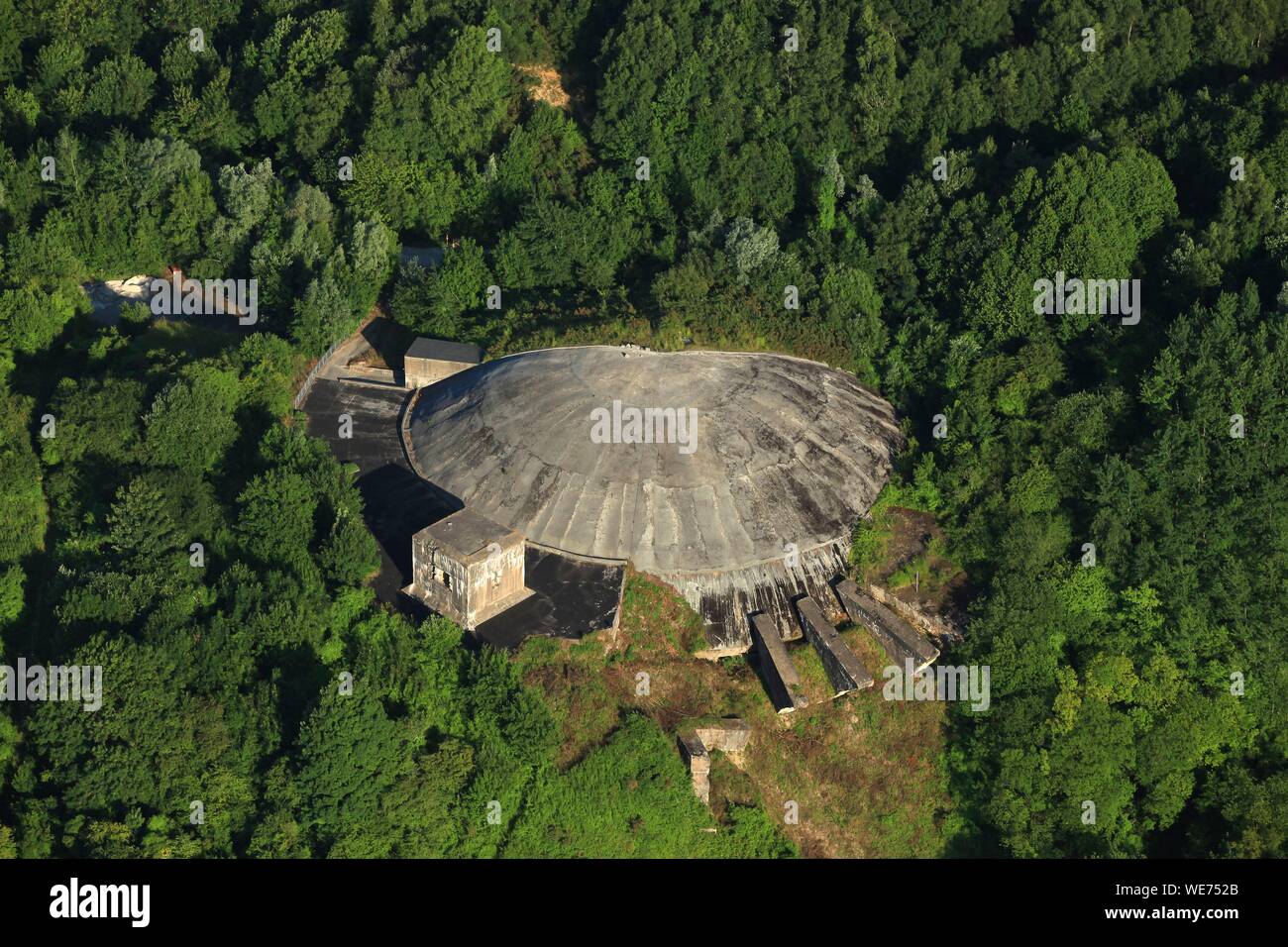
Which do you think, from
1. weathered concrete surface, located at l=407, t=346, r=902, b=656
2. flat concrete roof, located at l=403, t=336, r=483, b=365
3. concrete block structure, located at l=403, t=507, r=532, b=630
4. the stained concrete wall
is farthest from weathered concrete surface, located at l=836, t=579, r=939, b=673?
flat concrete roof, located at l=403, t=336, r=483, b=365

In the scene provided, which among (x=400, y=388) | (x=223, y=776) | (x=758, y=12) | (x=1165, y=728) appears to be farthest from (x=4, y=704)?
(x=758, y=12)

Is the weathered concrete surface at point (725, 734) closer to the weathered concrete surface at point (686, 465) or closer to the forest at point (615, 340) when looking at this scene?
the forest at point (615, 340)

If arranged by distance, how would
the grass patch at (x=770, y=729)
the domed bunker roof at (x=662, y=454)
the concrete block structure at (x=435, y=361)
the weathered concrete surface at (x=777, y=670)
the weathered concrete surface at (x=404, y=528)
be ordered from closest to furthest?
the grass patch at (x=770, y=729) → the weathered concrete surface at (x=777, y=670) → the weathered concrete surface at (x=404, y=528) → the domed bunker roof at (x=662, y=454) → the concrete block structure at (x=435, y=361)

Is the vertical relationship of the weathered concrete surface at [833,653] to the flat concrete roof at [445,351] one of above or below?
below

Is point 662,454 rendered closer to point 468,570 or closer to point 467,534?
point 467,534

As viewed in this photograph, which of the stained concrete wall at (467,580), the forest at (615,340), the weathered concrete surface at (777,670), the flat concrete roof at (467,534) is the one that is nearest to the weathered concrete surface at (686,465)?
the weathered concrete surface at (777,670)

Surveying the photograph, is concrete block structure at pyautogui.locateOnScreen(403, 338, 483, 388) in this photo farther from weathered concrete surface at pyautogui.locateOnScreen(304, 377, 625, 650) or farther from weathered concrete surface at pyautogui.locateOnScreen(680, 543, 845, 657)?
weathered concrete surface at pyautogui.locateOnScreen(680, 543, 845, 657)

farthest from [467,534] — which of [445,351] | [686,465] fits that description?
[445,351]
